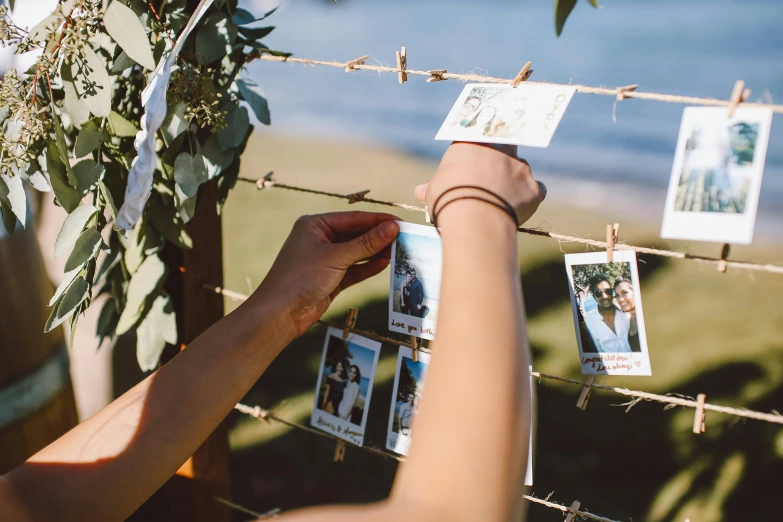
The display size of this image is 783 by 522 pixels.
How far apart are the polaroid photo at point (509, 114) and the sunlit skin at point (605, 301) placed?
245 mm

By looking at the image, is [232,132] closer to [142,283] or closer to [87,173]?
[87,173]

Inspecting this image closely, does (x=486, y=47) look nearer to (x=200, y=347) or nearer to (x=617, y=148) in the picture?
(x=617, y=148)

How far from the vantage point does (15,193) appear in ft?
3.41

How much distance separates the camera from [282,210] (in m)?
4.29

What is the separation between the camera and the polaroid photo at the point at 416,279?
1.03 metres

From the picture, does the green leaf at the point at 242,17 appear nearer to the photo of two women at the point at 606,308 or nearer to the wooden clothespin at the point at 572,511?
the photo of two women at the point at 606,308

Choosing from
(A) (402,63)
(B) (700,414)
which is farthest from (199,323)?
(B) (700,414)

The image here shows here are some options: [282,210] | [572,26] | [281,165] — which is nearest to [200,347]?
[282,210]

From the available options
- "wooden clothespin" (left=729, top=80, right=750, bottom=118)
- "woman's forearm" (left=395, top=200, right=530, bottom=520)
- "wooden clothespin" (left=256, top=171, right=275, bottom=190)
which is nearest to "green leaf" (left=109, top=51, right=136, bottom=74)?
"wooden clothespin" (left=256, top=171, right=275, bottom=190)

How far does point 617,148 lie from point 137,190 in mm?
4421

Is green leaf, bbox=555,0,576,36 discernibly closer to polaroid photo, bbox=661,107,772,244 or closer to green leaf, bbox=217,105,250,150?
polaroid photo, bbox=661,107,772,244

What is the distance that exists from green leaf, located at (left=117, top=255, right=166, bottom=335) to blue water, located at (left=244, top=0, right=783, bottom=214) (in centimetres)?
349

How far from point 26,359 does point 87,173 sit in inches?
26.4

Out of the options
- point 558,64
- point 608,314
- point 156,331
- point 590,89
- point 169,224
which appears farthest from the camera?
point 558,64
